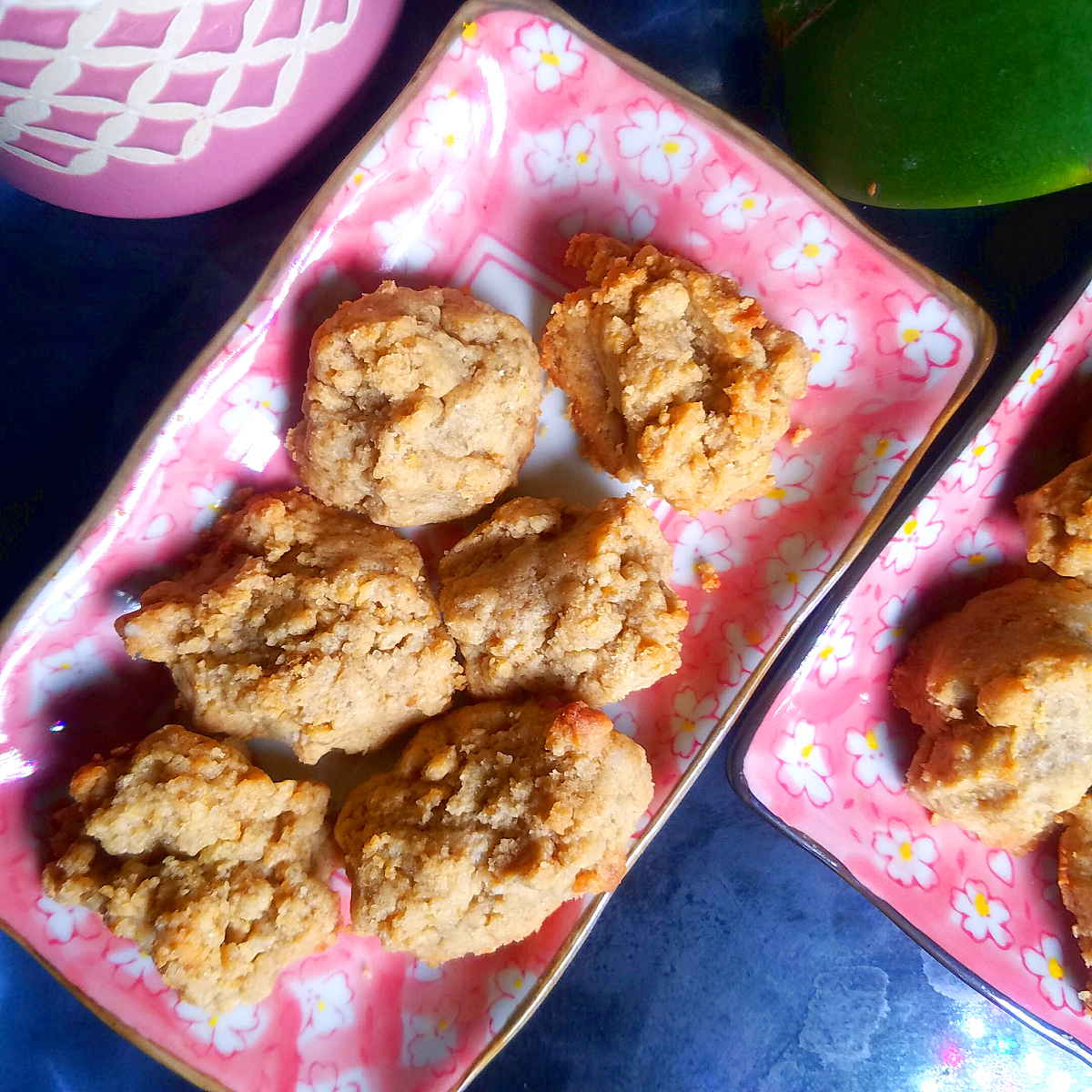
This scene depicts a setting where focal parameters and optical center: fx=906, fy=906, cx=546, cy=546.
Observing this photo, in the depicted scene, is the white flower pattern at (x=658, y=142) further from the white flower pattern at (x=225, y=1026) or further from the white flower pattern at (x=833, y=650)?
the white flower pattern at (x=225, y=1026)

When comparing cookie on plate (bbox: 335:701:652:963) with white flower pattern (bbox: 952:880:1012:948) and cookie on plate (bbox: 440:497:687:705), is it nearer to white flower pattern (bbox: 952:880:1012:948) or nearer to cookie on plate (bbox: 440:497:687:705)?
cookie on plate (bbox: 440:497:687:705)

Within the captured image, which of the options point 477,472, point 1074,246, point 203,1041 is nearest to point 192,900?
point 203,1041

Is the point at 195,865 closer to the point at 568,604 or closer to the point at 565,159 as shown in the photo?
the point at 568,604

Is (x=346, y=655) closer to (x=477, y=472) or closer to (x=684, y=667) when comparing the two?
(x=477, y=472)

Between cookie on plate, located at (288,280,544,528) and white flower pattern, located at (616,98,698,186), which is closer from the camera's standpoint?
cookie on plate, located at (288,280,544,528)

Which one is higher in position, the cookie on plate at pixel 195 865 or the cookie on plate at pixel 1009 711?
the cookie on plate at pixel 1009 711

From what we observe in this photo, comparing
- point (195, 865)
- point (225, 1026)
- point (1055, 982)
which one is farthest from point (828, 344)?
point (225, 1026)

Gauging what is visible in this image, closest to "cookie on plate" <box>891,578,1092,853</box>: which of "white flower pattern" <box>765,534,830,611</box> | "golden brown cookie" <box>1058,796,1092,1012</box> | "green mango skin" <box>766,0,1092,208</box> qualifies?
"golden brown cookie" <box>1058,796,1092,1012</box>

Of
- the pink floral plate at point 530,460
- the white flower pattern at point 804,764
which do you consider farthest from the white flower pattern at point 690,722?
the white flower pattern at point 804,764
